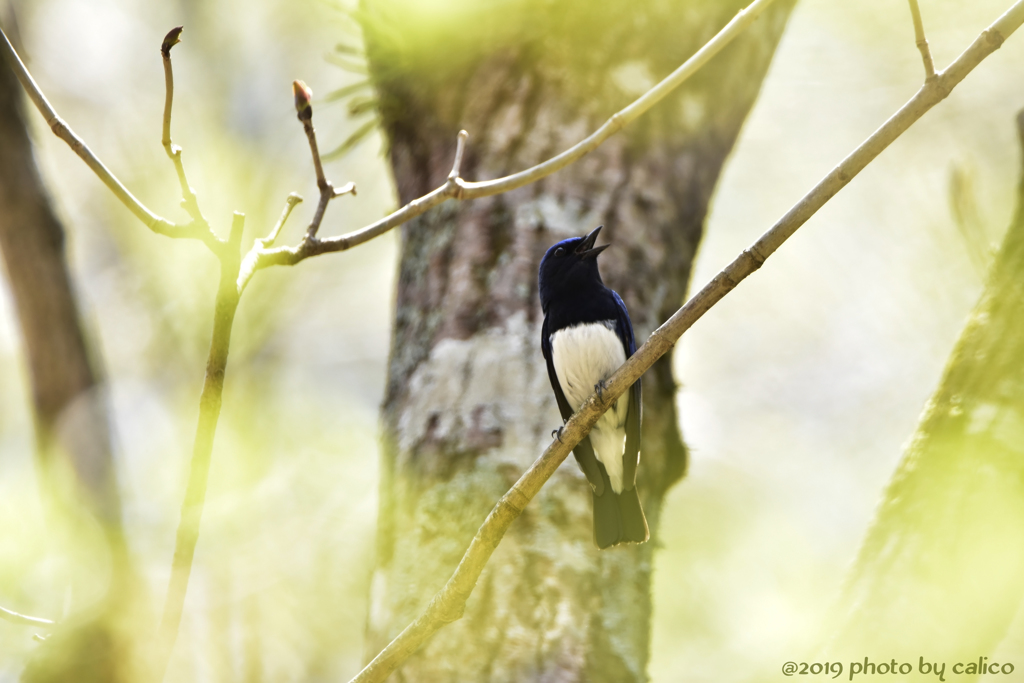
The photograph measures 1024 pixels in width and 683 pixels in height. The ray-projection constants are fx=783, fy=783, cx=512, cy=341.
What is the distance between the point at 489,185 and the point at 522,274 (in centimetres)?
118

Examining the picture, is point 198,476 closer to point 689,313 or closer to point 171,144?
point 171,144

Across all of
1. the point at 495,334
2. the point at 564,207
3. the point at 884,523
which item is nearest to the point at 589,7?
the point at 564,207

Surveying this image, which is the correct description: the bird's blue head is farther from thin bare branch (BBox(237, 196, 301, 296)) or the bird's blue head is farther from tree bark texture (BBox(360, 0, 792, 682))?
thin bare branch (BBox(237, 196, 301, 296))

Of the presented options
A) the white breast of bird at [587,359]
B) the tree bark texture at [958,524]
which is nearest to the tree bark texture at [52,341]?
the white breast of bird at [587,359]

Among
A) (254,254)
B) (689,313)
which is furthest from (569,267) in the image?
(254,254)

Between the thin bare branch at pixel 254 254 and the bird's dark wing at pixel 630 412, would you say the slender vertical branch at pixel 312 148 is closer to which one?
the thin bare branch at pixel 254 254

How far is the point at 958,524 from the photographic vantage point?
232cm

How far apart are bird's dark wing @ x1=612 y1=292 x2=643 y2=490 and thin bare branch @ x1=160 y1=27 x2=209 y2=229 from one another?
5.80ft

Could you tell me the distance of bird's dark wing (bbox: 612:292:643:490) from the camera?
2.94 metres

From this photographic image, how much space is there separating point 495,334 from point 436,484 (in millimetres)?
614

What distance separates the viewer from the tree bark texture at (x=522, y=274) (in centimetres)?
246

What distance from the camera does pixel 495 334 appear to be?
2.94 m

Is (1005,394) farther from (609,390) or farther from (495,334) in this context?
(495,334)

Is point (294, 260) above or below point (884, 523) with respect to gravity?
above
